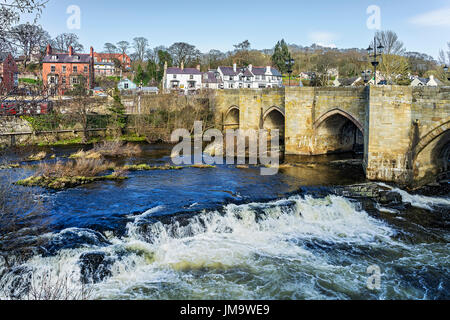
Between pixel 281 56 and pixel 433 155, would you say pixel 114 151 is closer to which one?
pixel 433 155

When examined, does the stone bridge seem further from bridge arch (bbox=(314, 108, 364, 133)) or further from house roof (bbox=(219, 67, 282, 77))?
house roof (bbox=(219, 67, 282, 77))

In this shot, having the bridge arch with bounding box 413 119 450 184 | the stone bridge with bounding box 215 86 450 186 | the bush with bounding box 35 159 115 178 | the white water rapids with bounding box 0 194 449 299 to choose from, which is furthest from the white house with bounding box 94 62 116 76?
the bridge arch with bounding box 413 119 450 184

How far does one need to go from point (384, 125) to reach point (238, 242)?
11.7 metres

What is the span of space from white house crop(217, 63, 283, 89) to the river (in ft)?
152

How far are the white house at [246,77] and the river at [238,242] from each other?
4623cm

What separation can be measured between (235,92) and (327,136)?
1335 cm

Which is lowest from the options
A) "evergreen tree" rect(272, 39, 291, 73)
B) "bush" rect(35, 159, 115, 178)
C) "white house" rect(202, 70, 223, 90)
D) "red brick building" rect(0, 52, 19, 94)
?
"bush" rect(35, 159, 115, 178)

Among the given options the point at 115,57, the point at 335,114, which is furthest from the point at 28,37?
the point at 115,57

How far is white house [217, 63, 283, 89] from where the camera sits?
63.6m

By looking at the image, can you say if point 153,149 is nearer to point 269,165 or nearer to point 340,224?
point 269,165

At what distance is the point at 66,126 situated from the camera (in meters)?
35.0

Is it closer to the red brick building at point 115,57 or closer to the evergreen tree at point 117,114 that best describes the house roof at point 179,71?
the red brick building at point 115,57

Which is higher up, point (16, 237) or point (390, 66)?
point (390, 66)
